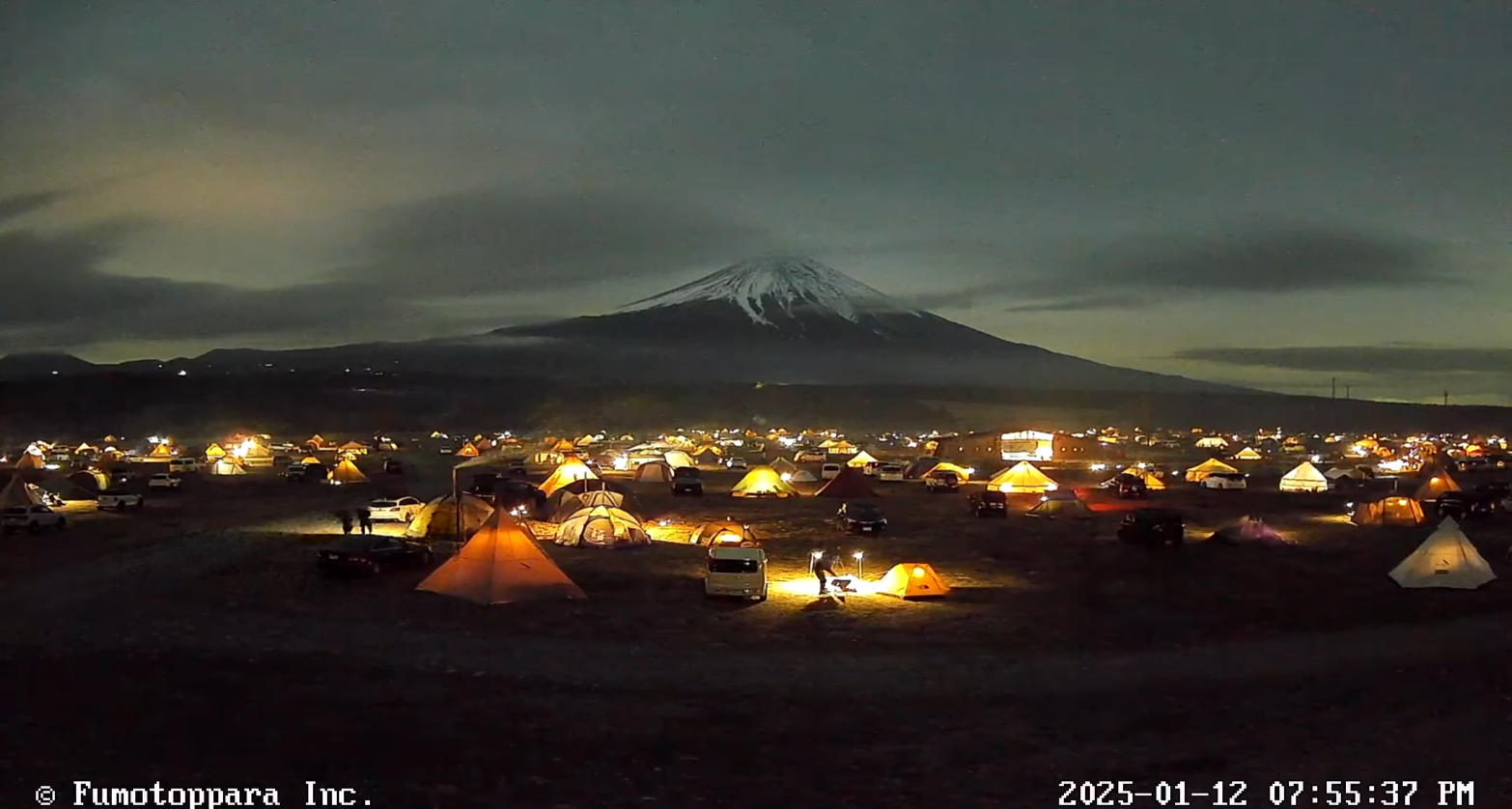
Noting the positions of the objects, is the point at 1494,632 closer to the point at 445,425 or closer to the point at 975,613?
the point at 975,613

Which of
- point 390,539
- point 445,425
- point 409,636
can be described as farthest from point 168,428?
point 409,636

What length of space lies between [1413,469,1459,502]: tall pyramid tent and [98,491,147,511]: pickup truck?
Answer: 170 feet

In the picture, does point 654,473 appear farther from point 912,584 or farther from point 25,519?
point 912,584

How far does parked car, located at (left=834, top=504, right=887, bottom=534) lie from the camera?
3462cm

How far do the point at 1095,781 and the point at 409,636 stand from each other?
36.3 ft

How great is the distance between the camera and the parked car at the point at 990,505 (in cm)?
4078

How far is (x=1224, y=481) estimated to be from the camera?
2258 inches

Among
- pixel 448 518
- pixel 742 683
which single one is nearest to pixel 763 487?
pixel 448 518

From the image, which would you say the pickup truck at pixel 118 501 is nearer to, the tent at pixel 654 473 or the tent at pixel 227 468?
the tent at pixel 227 468

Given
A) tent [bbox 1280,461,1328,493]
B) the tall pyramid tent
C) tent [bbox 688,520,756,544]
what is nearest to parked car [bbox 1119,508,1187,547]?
tent [bbox 688,520,756,544]

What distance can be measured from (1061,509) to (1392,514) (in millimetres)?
10756

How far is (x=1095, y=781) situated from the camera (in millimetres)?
10570

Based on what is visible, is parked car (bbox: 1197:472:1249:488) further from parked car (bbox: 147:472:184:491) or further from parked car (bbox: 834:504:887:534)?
parked car (bbox: 147:472:184:491)

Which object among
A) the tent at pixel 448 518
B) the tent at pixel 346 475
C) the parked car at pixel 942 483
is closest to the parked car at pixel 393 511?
the tent at pixel 448 518
